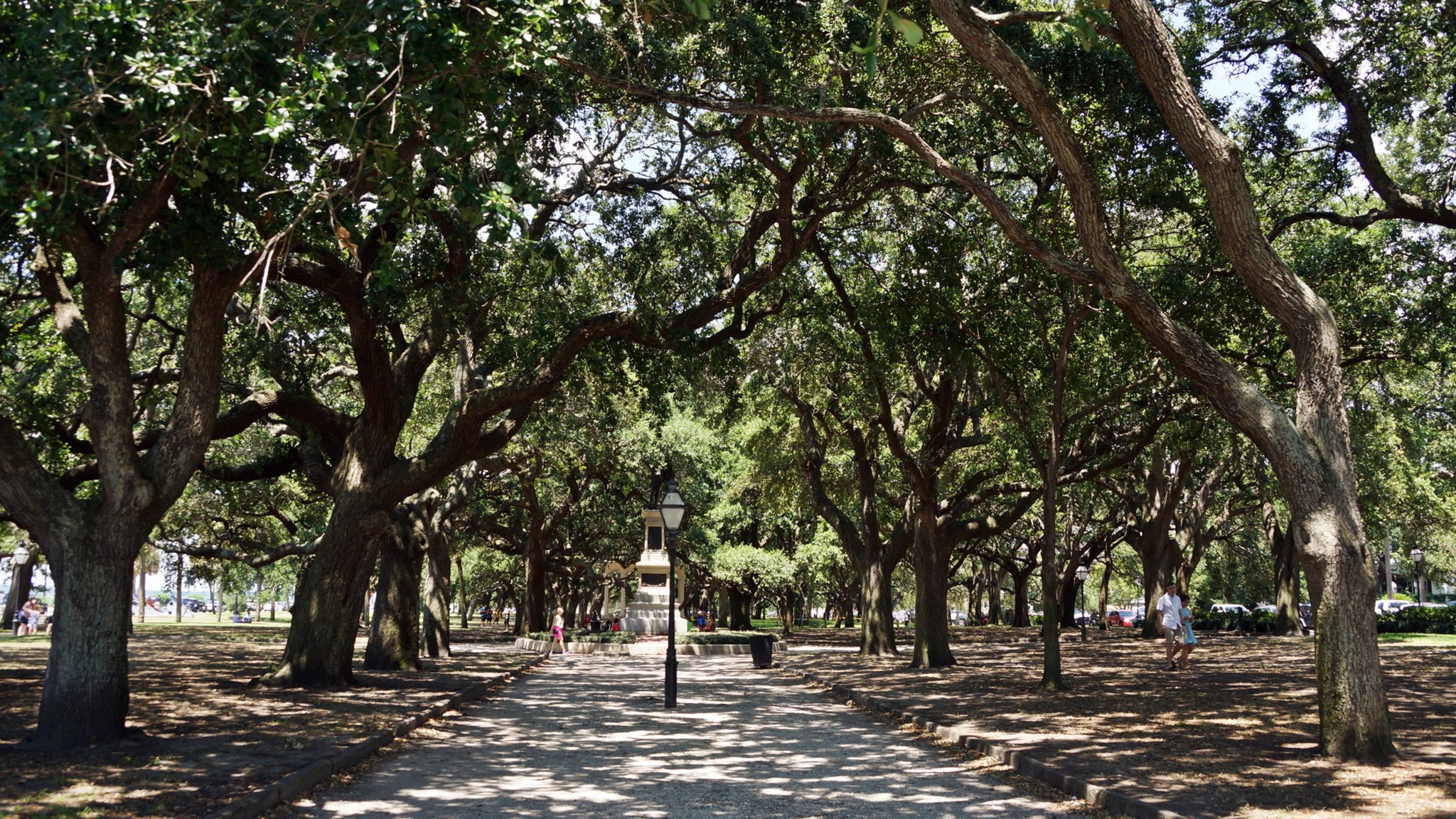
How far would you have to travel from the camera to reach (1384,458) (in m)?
27.3

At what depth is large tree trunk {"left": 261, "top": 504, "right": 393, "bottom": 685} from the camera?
14.4 meters

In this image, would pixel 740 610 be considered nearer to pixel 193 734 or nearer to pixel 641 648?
pixel 641 648

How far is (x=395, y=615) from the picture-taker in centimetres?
1927

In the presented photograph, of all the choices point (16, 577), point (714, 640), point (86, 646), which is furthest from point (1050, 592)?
point (16, 577)

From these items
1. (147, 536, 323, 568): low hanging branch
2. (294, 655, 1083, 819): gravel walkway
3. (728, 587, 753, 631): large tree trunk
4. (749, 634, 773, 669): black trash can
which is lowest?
(728, 587, 753, 631): large tree trunk

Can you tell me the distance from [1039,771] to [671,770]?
3.19 metres

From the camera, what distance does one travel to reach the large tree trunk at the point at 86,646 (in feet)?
28.8

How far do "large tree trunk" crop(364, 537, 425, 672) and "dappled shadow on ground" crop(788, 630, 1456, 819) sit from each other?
7.95 meters

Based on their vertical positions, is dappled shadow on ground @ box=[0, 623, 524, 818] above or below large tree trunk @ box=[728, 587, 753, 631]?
above

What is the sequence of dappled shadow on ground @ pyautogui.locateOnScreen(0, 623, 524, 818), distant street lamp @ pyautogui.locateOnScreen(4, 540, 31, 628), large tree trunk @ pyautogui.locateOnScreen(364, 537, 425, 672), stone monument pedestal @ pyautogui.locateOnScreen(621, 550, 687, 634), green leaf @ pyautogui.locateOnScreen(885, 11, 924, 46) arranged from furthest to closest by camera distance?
stone monument pedestal @ pyautogui.locateOnScreen(621, 550, 687, 634) → distant street lamp @ pyautogui.locateOnScreen(4, 540, 31, 628) → large tree trunk @ pyautogui.locateOnScreen(364, 537, 425, 672) → dappled shadow on ground @ pyautogui.locateOnScreen(0, 623, 524, 818) → green leaf @ pyautogui.locateOnScreen(885, 11, 924, 46)

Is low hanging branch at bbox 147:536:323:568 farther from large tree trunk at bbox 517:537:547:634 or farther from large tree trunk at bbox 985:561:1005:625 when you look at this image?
large tree trunk at bbox 985:561:1005:625

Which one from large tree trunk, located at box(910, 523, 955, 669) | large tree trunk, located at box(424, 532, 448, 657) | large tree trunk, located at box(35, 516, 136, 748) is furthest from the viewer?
large tree trunk, located at box(424, 532, 448, 657)

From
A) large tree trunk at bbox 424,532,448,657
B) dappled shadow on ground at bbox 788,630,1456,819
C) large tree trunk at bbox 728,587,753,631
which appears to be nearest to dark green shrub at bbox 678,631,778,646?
large tree trunk at bbox 424,532,448,657

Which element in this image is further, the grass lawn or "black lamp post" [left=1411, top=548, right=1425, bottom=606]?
"black lamp post" [left=1411, top=548, right=1425, bottom=606]
